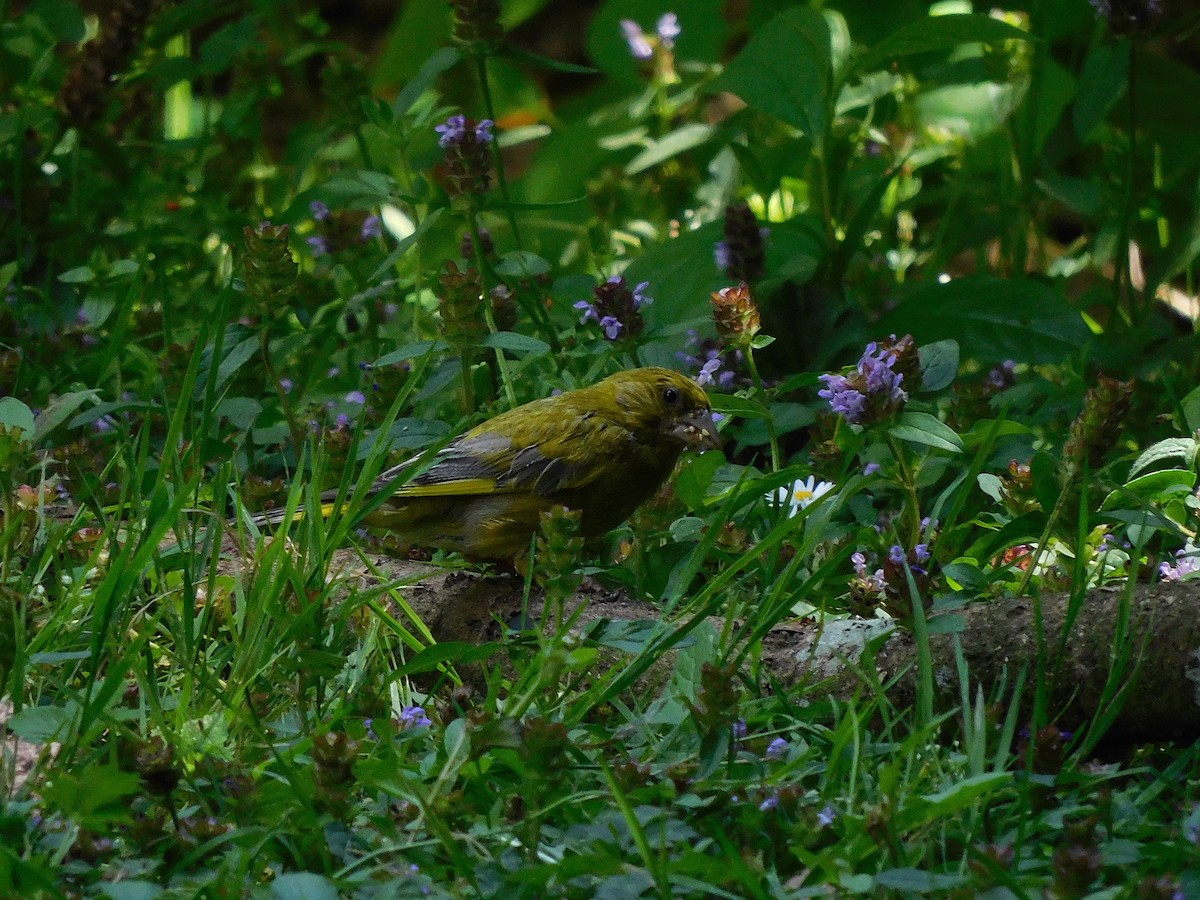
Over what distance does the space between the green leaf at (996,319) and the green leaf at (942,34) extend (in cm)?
68

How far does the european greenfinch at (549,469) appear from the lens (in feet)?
12.1

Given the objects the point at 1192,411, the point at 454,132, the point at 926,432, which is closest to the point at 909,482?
the point at 926,432

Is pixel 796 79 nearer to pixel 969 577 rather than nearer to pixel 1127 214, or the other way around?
pixel 1127 214

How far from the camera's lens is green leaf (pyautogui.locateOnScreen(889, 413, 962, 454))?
2895 mm

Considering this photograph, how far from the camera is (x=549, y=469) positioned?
12.2ft

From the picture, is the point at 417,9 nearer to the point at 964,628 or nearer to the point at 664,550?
the point at 664,550

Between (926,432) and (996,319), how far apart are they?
1.45 m

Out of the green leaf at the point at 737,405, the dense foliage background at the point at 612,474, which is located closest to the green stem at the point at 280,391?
the dense foliage background at the point at 612,474

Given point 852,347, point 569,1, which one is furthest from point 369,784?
point 569,1

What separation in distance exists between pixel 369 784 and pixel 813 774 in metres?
0.75

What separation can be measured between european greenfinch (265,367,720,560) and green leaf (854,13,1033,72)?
1199mm

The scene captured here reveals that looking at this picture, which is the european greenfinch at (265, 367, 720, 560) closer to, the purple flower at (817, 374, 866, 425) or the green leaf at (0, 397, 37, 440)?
the purple flower at (817, 374, 866, 425)

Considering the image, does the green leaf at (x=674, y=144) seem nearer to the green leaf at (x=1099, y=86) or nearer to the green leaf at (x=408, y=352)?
the green leaf at (x=1099, y=86)

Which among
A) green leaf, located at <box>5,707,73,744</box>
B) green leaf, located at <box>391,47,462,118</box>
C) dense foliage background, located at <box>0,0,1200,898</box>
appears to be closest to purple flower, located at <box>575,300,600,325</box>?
dense foliage background, located at <box>0,0,1200,898</box>
